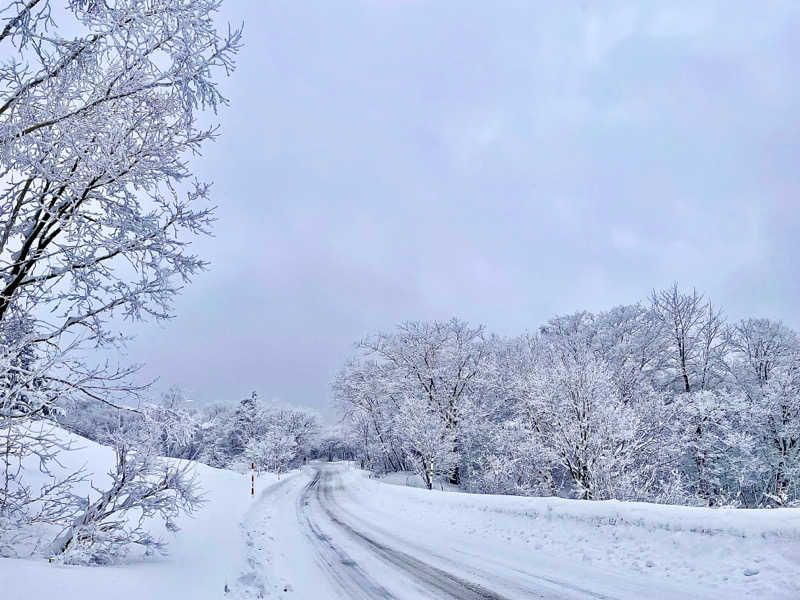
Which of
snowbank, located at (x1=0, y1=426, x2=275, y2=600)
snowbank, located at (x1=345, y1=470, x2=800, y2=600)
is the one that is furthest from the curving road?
snowbank, located at (x1=0, y1=426, x2=275, y2=600)

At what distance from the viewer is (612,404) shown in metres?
16.7

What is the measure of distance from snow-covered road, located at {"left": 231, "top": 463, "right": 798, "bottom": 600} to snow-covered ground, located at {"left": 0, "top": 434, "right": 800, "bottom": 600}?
2 centimetres

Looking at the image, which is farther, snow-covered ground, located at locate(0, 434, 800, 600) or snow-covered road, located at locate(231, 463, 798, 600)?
snow-covered road, located at locate(231, 463, 798, 600)

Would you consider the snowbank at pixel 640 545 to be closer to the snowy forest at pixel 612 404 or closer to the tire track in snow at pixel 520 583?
the tire track in snow at pixel 520 583

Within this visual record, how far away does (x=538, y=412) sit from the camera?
18.2 m

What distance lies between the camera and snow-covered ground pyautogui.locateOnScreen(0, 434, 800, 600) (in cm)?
505

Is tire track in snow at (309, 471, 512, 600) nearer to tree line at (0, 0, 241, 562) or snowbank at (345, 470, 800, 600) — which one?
snowbank at (345, 470, 800, 600)

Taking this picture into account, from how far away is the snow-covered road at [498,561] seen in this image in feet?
18.7

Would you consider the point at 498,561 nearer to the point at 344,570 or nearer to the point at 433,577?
the point at 433,577

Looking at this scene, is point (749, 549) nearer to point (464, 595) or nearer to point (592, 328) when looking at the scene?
point (464, 595)

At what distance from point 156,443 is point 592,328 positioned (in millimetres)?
35542

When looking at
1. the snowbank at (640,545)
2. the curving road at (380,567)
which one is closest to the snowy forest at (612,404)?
the snowbank at (640,545)

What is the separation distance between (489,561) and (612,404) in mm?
11086

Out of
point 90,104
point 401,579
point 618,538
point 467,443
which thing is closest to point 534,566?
point 618,538
